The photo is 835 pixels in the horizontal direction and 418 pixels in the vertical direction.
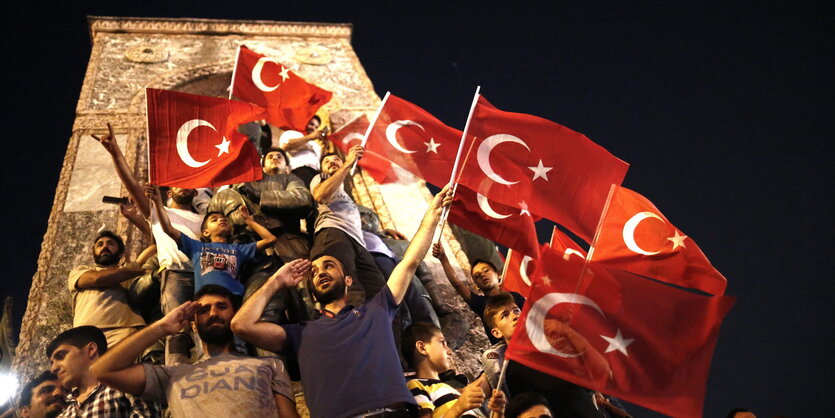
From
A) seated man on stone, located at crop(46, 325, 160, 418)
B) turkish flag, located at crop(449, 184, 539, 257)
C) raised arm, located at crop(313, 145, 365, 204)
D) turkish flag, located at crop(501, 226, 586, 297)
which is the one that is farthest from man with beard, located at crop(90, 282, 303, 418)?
turkish flag, located at crop(501, 226, 586, 297)

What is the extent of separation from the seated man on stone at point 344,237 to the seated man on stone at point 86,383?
5.63ft

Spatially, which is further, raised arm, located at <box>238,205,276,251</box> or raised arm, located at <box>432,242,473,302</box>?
raised arm, located at <box>432,242,473,302</box>

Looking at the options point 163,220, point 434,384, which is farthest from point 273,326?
point 163,220

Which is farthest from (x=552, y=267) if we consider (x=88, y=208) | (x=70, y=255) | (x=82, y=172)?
(x=82, y=172)

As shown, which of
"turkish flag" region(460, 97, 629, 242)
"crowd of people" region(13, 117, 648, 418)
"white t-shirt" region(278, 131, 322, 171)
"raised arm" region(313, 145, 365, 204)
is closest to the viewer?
"crowd of people" region(13, 117, 648, 418)

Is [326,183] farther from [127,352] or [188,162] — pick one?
[127,352]

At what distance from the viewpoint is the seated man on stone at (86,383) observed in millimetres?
3553

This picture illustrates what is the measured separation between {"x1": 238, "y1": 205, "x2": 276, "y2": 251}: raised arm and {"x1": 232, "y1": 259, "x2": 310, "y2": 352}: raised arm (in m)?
1.69

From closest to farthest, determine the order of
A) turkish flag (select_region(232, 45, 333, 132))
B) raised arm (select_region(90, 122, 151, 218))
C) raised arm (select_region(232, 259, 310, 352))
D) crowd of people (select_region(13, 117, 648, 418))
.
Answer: crowd of people (select_region(13, 117, 648, 418))
raised arm (select_region(232, 259, 310, 352))
raised arm (select_region(90, 122, 151, 218))
turkish flag (select_region(232, 45, 333, 132))

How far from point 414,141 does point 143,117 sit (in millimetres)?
5460

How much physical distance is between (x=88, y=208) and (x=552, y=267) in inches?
230

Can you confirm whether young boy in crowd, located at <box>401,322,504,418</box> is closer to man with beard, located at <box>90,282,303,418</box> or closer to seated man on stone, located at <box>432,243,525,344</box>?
man with beard, located at <box>90,282,303,418</box>

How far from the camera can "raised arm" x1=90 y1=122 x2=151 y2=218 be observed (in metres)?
5.35

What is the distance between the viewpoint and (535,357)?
4.20 metres
